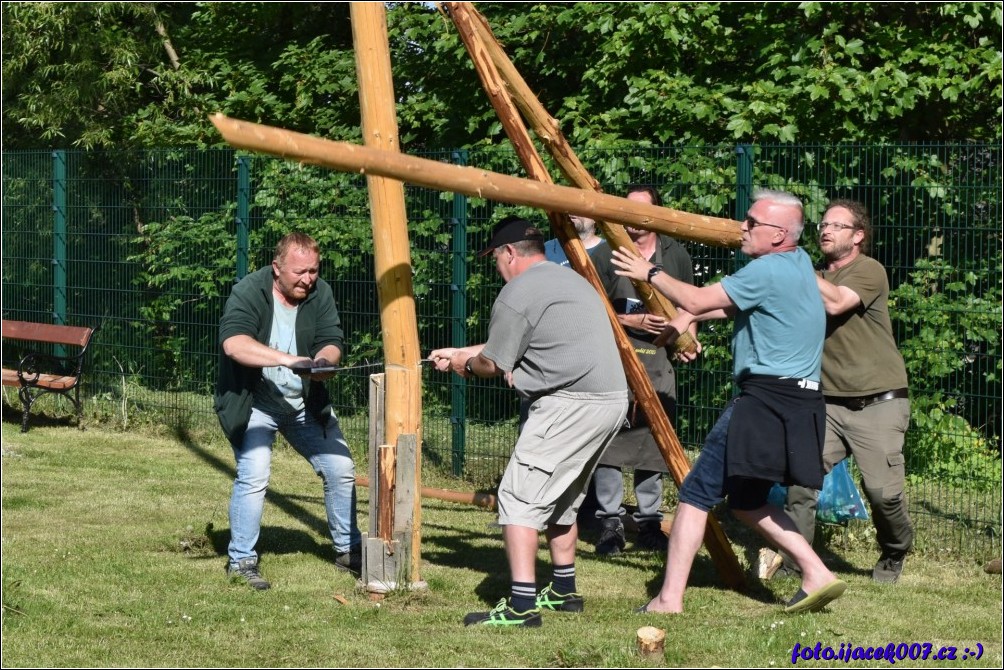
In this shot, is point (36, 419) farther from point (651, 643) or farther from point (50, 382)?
point (651, 643)

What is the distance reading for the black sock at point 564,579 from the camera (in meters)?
6.38

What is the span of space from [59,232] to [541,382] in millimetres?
8164

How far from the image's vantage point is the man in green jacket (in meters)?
6.86

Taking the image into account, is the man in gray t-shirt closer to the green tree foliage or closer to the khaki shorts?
the khaki shorts

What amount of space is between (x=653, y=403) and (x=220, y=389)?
7.31 ft

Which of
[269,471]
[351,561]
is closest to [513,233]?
[269,471]

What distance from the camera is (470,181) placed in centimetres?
576

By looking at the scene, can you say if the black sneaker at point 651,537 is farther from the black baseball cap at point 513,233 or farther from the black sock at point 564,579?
the black baseball cap at point 513,233

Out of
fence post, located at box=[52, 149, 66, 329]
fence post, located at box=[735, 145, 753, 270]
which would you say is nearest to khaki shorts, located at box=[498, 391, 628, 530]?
fence post, located at box=[735, 145, 753, 270]

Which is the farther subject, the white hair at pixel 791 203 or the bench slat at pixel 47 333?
the bench slat at pixel 47 333

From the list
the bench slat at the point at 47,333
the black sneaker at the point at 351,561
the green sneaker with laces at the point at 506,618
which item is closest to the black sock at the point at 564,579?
the green sneaker with laces at the point at 506,618

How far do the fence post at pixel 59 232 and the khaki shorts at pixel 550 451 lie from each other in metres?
8.01

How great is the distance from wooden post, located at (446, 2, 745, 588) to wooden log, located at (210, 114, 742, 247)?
0.97 ft

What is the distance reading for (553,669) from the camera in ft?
17.6
